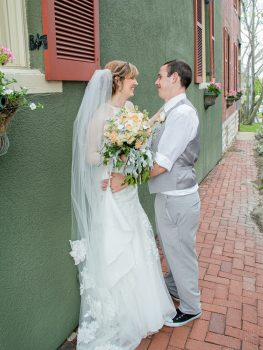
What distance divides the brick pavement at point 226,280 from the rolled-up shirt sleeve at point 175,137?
1398 mm

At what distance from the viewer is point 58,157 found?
264 centimetres

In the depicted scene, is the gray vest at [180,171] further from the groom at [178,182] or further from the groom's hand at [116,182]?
the groom's hand at [116,182]

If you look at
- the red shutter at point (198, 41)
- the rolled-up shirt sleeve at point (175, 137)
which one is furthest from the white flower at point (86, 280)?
the red shutter at point (198, 41)

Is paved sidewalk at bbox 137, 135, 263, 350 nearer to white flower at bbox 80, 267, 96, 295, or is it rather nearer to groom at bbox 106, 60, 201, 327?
groom at bbox 106, 60, 201, 327

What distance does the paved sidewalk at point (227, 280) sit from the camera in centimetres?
300

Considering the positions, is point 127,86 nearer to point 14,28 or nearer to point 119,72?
point 119,72

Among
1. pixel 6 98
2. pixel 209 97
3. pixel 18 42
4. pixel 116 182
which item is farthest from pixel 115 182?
pixel 209 97

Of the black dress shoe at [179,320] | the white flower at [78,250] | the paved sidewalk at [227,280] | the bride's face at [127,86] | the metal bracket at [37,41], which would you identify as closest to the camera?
the metal bracket at [37,41]

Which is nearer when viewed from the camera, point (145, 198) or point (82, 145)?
point (82, 145)

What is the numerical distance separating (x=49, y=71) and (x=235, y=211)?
15.3ft

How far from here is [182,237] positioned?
121 inches

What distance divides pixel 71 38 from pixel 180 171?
1.28m

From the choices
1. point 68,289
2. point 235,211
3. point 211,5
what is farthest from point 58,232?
point 211,5

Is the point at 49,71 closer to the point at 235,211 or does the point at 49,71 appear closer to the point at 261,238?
the point at 261,238
